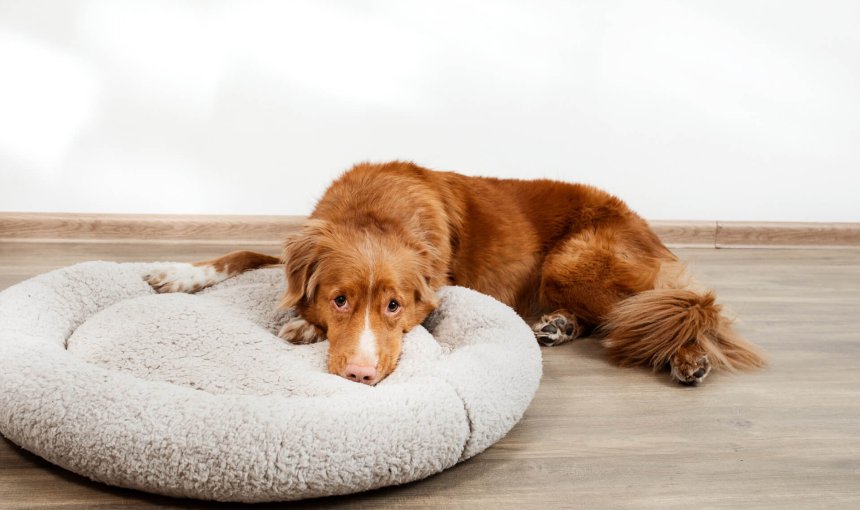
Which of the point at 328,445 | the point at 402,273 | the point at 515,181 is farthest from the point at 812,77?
the point at 328,445

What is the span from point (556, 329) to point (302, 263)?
93 cm

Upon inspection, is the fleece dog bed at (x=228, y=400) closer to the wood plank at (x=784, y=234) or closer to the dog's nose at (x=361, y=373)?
the dog's nose at (x=361, y=373)

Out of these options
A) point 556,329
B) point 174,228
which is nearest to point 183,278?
point 556,329

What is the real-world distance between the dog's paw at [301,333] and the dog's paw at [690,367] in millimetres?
1066

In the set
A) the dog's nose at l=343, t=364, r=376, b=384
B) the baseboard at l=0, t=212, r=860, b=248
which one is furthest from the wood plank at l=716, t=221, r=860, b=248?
the dog's nose at l=343, t=364, r=376, b=384

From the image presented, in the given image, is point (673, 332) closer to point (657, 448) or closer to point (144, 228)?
point (657, 448)

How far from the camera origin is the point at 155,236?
410cm

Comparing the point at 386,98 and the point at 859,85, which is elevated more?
the point at 859,85

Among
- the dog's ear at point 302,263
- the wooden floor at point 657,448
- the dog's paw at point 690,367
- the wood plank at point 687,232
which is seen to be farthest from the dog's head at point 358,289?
the wood plank at point 687,232

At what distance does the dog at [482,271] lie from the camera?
7.46ft

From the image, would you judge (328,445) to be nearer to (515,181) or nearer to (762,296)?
(515,181)

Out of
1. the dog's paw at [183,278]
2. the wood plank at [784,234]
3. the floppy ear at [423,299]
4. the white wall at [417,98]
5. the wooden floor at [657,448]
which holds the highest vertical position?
the white wall at [417,98]

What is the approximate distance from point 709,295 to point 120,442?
5.83ft

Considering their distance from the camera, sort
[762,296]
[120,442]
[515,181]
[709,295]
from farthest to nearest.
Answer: [762,296]
[515,181]
[709,295]
[120,442]
